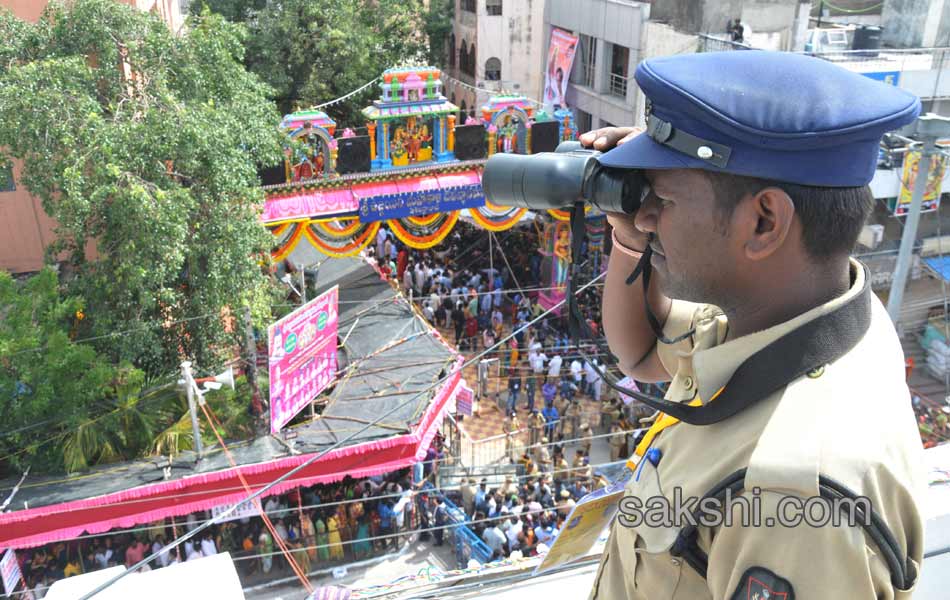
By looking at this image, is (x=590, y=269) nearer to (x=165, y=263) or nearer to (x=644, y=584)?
(x=165, y=263)

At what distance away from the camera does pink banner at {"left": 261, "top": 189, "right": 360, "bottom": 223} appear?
14.7 metres

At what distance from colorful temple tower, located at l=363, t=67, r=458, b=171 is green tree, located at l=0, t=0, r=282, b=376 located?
4.00 meters

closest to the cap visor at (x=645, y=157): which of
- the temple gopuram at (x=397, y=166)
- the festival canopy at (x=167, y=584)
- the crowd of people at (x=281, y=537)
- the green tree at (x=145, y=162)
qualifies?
the festival canopy at (x=167, y=584)

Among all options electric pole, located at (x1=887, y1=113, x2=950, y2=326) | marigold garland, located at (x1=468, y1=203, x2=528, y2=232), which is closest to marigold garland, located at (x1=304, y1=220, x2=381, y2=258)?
marigold garland, located at (x1=468, y1=203, x2=528, y2=232)

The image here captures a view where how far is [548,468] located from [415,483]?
6.65 ft

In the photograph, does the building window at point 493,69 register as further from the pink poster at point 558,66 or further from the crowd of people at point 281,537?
the crowd of people at point 281,537

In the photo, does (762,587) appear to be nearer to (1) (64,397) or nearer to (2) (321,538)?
(1) (64,397)

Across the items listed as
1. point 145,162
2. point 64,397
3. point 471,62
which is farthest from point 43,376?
point 471,62

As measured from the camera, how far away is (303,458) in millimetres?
10719

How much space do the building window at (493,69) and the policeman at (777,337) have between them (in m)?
25.3

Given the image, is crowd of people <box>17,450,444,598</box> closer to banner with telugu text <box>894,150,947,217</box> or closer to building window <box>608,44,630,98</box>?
banner with telugu text <box>894,150,947,217</box>

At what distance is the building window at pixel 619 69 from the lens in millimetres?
19891

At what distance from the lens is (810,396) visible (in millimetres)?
1504

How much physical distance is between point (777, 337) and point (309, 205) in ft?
46.0
